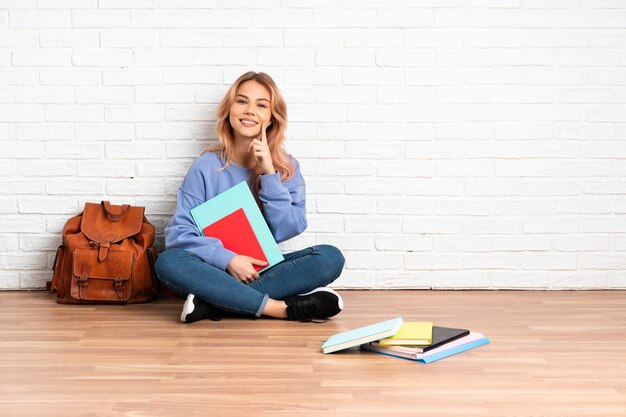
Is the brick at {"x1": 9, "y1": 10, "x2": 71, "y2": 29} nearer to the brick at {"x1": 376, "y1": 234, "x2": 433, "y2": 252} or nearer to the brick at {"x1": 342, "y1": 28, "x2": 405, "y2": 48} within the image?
the brick at {"x1": 342, "y1": 28, "x2": 405, "y2": 48}

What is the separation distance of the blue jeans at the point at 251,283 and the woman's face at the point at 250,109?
53 centimetres

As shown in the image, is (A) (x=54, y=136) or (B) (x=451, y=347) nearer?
(B) (x=451, y=347)

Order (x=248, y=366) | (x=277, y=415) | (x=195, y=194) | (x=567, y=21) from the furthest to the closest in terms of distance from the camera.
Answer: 1. (x=567, y=21)
2. (x=195, y=194)
3. (x=248, y=366)
4. (x=277, y=415)

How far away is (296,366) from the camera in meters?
2.49

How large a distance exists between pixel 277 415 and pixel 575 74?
2.24 m

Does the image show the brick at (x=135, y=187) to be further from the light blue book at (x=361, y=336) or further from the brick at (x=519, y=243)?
the brick at (x=519, y=243)

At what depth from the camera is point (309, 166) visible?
3.64 metres

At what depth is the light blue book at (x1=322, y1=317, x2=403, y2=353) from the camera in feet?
8.46

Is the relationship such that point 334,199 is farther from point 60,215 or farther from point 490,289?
point 60,215

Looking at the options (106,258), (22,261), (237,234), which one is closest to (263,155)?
(237,234)

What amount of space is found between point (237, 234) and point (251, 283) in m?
0.20

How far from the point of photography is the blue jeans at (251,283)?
310cm

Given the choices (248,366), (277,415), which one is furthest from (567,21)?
(277,415)

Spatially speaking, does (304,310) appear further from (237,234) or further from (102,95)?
(102,95)
